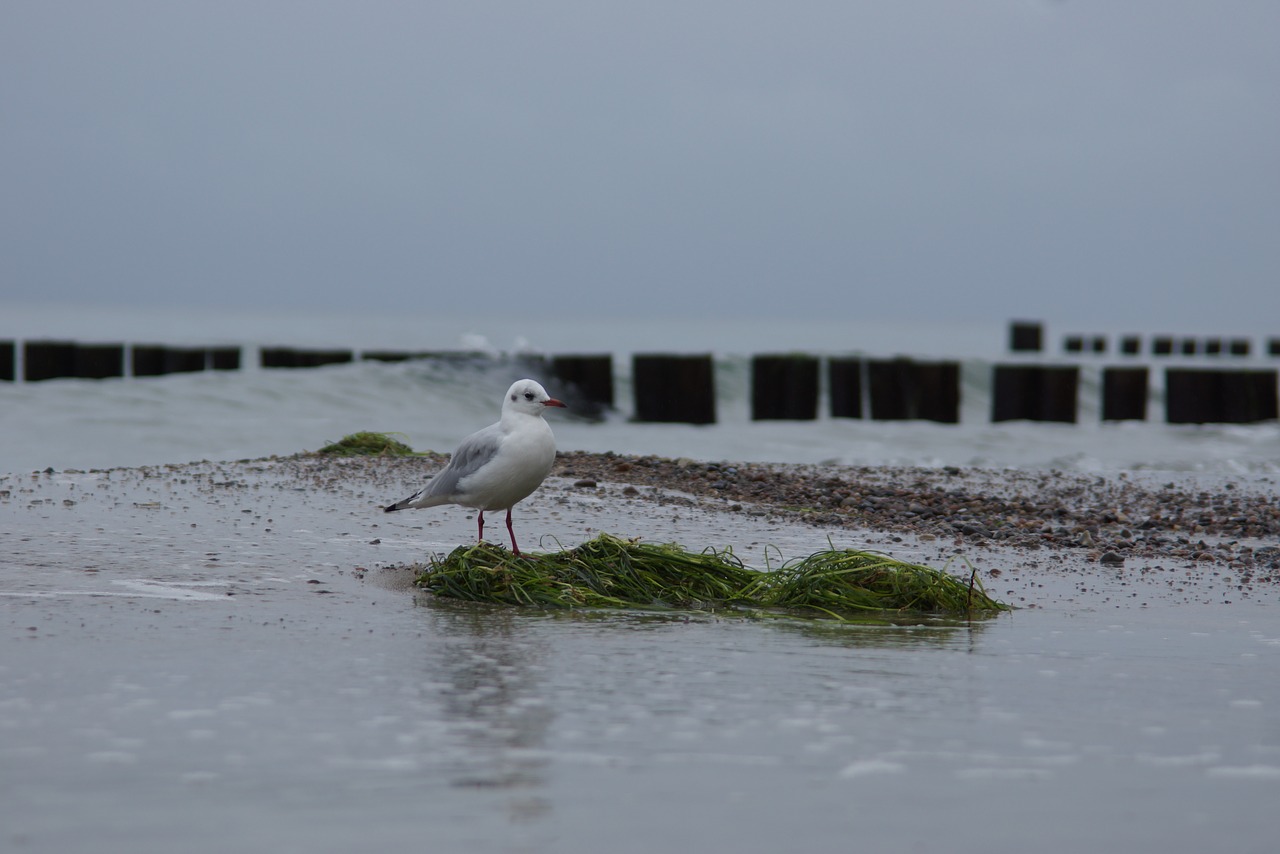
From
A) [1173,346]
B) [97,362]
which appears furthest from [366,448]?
[1173,346]

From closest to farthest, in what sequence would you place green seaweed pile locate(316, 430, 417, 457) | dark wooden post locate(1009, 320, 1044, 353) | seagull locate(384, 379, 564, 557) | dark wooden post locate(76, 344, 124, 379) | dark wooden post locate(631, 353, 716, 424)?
seagull locate(384, 379, 564, 557)
green seaweed pile locate(316, 430, 417, 457)
dark wooden post locate(631, 353, 716, 424)
dark wooden post locate(76, 344, 124, 379)
dark wooden post locate(1009, 320, 1044, 353)

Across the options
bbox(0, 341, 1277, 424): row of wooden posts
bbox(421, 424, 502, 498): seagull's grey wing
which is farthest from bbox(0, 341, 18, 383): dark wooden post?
bbox(421, 424, 502, 498): seagull's grey wing

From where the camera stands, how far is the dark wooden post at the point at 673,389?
1614 centimetres

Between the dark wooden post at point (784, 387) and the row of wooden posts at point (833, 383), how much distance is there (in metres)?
0.01

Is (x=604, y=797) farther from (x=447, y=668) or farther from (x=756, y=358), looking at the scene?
(x=756, y=358)

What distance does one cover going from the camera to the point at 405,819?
244 cm

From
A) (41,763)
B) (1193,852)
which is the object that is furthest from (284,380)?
(1193,852)

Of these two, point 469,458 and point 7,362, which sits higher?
point 7,362

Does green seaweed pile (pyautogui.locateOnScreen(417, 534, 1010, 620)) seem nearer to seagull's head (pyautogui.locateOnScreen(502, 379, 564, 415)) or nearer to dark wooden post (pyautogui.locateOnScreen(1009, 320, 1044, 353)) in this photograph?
seagull's head (pyautogui.locateOnScreen(502, 379, 564, 415))

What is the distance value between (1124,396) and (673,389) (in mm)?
6431

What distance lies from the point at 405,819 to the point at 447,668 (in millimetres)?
1226

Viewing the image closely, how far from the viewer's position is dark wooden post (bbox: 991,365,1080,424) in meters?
16.8

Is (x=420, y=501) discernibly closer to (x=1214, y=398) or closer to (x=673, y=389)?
(x=673, y=389)

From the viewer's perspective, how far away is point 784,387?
1675 centimetres
